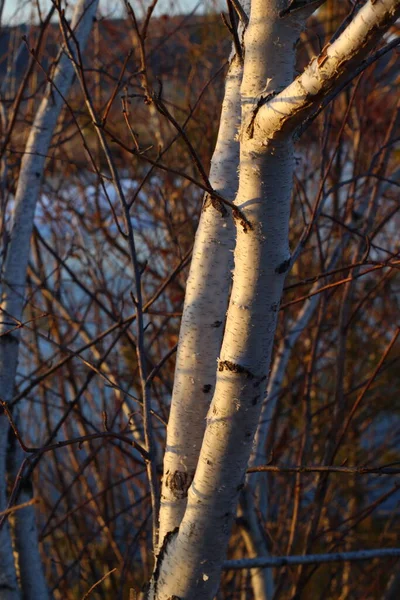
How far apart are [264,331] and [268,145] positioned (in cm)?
30

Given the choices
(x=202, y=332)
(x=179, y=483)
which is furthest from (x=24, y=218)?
(x=179, y=483)

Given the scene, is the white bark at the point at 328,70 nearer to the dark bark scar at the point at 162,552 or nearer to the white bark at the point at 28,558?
the dark bark scar at the point at 162,552

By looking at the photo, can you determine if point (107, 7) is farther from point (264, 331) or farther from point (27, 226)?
point (264, 331)

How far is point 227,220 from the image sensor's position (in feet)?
4.38

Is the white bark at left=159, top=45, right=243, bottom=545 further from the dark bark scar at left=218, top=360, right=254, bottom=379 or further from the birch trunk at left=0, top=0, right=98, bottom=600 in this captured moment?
the birch trunk at left=0, top=0, right=98, bottom=600

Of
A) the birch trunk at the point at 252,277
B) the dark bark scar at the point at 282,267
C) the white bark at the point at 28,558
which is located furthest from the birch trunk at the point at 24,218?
the dark bark scar at the point at 282,267

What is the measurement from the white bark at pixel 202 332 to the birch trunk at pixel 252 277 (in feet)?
0.39

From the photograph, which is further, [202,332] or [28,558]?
[28,558]

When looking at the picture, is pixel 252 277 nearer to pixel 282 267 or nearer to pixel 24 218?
pixel 282 267

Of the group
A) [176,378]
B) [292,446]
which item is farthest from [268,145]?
[292,446]

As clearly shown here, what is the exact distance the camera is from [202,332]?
1.35 m

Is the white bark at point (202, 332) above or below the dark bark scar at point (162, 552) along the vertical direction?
above

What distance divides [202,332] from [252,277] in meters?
0.31

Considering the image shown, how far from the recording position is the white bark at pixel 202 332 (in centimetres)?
134
